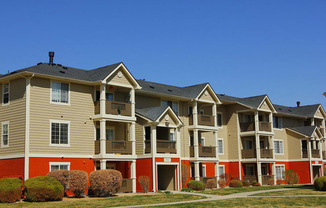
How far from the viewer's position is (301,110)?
6034 cm

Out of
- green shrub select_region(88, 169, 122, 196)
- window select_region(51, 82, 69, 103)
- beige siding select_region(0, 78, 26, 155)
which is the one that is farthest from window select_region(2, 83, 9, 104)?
green shrub select_region(88, 169, 122, 196)

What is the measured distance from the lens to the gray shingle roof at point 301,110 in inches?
2240

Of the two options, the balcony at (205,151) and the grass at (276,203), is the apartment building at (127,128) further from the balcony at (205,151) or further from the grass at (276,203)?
the grass at (276,203)

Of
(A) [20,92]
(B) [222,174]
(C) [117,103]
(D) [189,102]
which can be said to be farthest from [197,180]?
(A) [20,92]

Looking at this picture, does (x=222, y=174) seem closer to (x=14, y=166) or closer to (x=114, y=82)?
(x=114, y=82)

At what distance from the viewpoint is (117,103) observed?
115ft

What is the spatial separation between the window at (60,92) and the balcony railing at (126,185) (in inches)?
311

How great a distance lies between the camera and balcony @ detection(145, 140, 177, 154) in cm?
3697

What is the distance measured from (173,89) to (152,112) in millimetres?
7009

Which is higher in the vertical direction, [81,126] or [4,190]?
[81,126]

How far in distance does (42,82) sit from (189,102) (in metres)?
16.2

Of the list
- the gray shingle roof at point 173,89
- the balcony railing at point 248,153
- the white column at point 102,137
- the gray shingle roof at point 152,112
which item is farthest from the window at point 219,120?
the white column at point 102,137

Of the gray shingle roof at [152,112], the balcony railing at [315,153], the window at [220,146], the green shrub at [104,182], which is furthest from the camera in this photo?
the balcony railing at [315,153]

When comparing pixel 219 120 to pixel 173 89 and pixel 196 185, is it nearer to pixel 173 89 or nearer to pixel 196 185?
pixel 173 89
